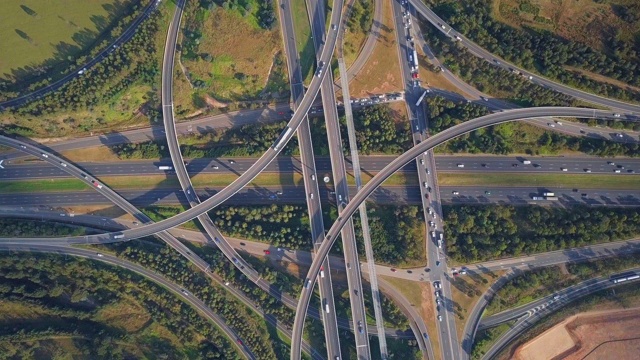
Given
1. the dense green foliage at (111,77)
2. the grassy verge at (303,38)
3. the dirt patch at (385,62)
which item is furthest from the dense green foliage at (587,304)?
the dense green foliage at (111,77)

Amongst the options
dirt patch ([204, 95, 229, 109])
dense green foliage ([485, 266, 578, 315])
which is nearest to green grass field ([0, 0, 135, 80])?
dirt patch ([204, 95, 229, 109])

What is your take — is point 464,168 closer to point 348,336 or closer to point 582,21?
point 582,21

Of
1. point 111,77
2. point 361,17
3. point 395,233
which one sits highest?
point 361,17

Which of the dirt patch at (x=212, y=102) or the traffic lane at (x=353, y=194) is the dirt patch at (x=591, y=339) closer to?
the traffic lane at (x=353, y=194)

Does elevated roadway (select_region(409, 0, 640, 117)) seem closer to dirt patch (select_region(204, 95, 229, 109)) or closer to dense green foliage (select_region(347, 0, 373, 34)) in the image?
dense green foliage (select_region(347, 0, 373, 34))

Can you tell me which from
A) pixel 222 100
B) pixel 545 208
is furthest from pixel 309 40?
pixel 545 208

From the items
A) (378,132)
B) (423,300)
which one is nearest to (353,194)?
(378,132)

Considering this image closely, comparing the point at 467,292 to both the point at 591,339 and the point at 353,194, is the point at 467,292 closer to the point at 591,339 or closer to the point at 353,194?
the point at 591,339

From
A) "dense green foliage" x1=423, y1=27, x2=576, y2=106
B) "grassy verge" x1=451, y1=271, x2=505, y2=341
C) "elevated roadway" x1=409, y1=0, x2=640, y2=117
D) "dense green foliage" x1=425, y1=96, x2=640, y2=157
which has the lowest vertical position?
"grassy verge" x1=451, y1=271, x2=505, y2=341
